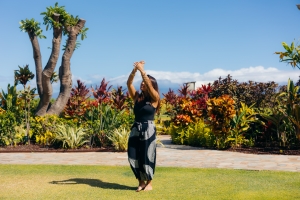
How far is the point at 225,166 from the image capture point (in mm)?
9672

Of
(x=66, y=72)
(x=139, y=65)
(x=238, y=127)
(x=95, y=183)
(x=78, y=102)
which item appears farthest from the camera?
(x=66, y=72)

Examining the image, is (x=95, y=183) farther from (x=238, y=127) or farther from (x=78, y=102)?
(x=78, y=102)

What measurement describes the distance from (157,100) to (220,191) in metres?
1.82

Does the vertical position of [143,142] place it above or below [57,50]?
below

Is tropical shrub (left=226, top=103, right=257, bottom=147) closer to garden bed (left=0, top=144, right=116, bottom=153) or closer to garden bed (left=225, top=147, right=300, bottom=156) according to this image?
garden bed (left=225, top=147, right=300, bottom=156)

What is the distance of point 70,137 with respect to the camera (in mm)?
12820

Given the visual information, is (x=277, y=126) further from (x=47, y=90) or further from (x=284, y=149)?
(x=47, y=90)

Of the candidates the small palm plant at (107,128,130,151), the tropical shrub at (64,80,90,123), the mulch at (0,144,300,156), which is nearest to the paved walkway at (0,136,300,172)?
the small palm plant at (107,128,130,151)

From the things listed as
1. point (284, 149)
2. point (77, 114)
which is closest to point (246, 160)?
point (284, 149)

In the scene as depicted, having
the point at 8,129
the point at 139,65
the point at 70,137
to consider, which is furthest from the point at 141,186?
Answer: the point at 8,129

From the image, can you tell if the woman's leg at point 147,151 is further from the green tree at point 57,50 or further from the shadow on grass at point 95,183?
the green tree at point 57,50

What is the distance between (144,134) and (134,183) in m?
1.36

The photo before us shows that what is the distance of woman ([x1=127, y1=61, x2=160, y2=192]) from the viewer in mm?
7043

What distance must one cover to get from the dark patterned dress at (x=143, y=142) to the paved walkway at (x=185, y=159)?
9.32 feet
